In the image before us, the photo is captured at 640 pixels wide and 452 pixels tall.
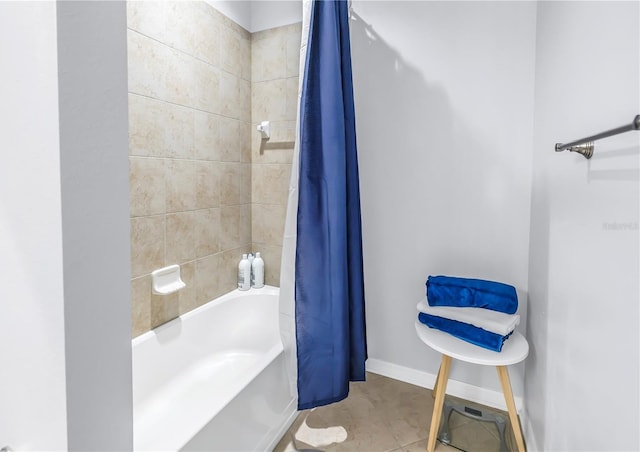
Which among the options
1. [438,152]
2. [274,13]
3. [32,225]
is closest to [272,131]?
[274,13]

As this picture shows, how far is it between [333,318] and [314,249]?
12.9 inches

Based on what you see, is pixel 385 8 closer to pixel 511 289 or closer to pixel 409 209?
pixel 409 209

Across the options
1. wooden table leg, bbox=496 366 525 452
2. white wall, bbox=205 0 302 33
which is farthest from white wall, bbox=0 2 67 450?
white wall, bbox=205 0 302 33

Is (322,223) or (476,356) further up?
(322,223)

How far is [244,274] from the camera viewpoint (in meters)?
2.31

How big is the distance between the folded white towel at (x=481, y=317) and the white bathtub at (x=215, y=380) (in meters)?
0.74

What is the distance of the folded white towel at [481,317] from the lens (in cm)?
138

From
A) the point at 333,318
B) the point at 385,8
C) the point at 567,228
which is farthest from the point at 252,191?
the point at 567,228

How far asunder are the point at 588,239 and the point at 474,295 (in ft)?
2.20

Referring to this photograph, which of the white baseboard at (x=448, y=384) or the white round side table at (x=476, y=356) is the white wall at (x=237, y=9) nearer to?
the white round side table at (x=476, y=356)

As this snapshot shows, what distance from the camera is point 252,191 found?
241 centimetres

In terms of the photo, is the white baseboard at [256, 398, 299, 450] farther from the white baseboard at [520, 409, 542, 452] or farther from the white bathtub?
the white baseboard at [520, 409, 542, 452]

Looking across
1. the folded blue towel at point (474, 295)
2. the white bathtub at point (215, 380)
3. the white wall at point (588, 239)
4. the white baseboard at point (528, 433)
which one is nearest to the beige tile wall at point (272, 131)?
the white bathtub at point (215, 380)

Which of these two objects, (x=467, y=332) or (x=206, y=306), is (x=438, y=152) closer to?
(x=467, y=332)
